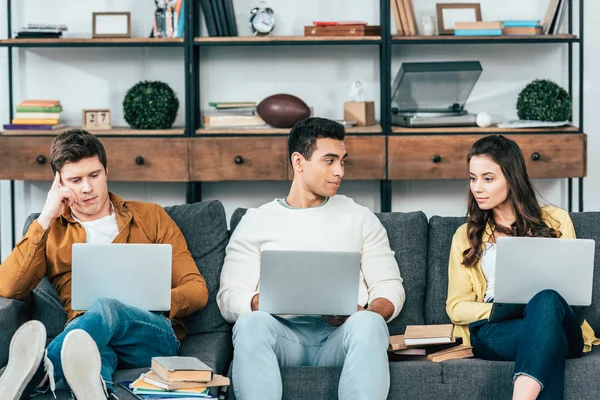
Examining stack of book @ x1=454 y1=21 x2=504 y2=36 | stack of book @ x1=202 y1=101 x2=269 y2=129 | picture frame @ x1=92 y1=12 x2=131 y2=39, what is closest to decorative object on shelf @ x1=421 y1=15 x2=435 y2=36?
stack of book @ x1=454 y1=21 x2=504 y2=36

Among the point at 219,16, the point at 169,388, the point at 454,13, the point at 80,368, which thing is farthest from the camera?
the point at 454,13

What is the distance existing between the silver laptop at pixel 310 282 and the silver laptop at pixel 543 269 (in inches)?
15.4

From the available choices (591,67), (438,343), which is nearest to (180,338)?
(438,343)

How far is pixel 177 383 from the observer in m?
2.23

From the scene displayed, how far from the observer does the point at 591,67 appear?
443 centimetres

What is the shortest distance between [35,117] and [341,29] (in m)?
1.44

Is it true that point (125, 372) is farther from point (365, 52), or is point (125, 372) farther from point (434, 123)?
point (365, 52)

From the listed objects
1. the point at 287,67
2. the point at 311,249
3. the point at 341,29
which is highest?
the point at 341,29

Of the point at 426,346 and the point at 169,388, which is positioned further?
the point at 426,346

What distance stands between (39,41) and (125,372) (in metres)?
2.20

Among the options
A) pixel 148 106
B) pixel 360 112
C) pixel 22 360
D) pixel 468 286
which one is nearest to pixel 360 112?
pixel 360 112

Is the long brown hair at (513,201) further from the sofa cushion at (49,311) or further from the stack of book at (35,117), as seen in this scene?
the stack of book at (35,117)

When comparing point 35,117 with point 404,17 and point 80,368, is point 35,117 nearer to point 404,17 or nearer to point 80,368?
point 404,17

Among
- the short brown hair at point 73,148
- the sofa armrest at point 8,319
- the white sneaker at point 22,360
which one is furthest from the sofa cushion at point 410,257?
the white sneaker at point 22,360
